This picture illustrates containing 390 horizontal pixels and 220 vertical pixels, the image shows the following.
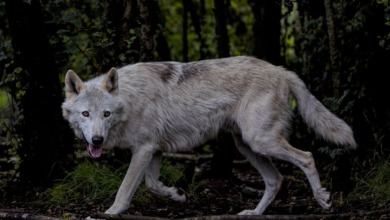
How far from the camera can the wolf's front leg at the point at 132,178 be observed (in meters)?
5.05

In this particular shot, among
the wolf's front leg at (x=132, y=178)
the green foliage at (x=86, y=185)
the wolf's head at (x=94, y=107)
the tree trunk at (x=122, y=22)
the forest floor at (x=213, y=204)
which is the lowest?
the forest floor at (x=213, y=204)

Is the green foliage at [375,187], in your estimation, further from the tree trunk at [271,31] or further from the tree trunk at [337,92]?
the tree trunk at [271,31]

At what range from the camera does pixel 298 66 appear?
847cm

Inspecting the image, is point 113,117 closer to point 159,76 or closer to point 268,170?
point 159,76

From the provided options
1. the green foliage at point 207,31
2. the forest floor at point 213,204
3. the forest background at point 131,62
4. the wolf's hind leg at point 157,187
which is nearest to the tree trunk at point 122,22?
the forest background at point 131,62

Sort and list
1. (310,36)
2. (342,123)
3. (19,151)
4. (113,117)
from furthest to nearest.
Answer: (310,36)
(19,151)
(342,123)
(113,117)

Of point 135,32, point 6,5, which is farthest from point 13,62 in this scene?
point 135,32

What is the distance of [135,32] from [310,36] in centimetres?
271

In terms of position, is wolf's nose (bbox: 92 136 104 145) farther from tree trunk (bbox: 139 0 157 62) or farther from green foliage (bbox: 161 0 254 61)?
green foliage (bbox: 161 0 254 61)

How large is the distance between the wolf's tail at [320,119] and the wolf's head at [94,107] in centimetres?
181

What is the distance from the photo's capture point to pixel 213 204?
596 cm

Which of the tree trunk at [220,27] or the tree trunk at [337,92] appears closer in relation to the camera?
the tree trunk at [337,92]

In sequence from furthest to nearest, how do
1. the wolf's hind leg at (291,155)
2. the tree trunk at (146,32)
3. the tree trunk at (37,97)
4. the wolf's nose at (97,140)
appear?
1. the tree trunk at (146,32)
2. the tree trunk at (37,97)
3. the wolf's hind leg at (291,155)
4. the wolf's nose at (97,140)

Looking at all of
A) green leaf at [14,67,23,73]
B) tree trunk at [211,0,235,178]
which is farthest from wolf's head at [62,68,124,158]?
tree trunk at [211,0,235,178]
